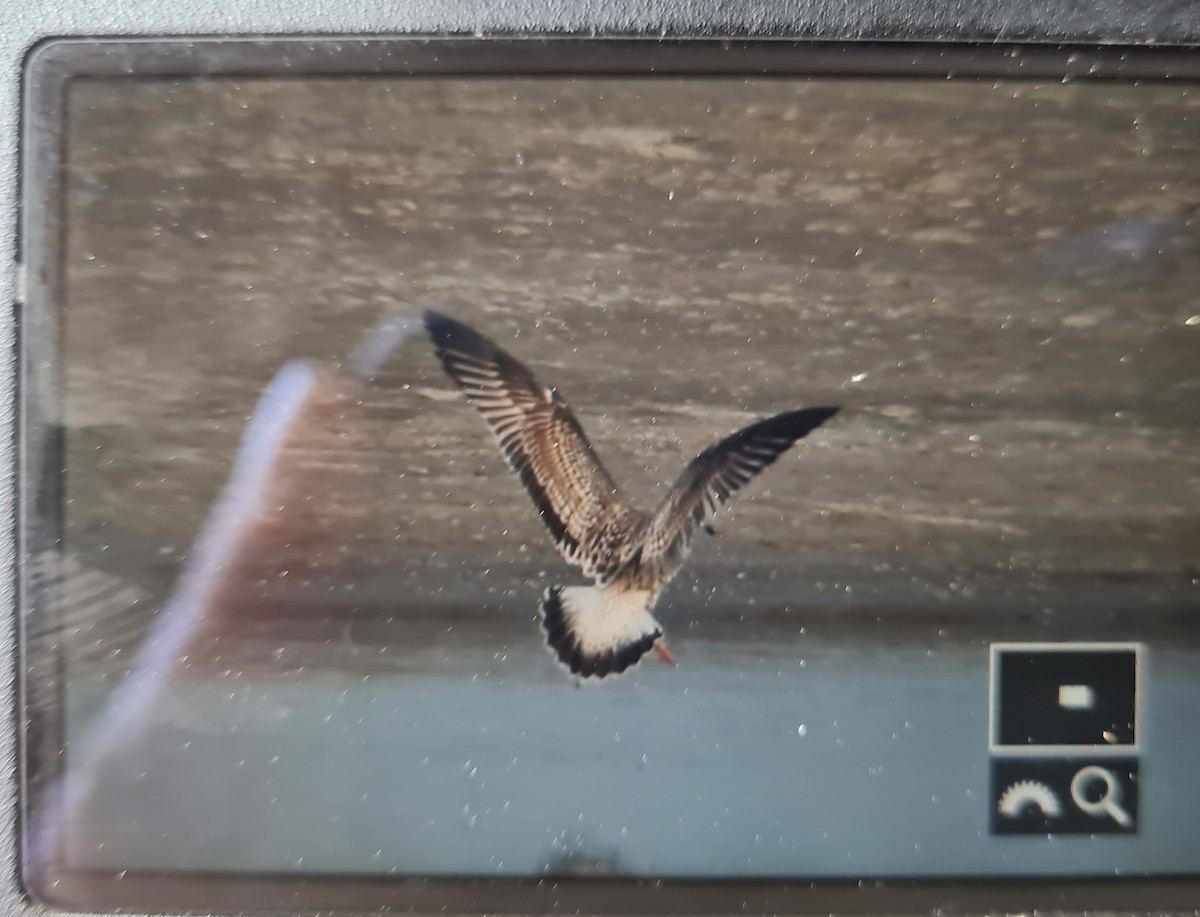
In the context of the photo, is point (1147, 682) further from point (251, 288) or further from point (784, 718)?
Result: point (251, 288)

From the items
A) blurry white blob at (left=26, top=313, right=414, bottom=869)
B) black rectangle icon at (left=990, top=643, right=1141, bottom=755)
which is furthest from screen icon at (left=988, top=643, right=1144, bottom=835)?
blurry white blob at (left=26, top=313, right=414, bottom=869)

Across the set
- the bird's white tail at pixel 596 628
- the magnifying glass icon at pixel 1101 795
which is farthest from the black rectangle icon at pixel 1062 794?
the bird's white tail at pixel 596 628

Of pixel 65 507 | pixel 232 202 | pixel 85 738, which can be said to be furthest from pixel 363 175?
pixel 85 738

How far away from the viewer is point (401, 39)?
40 cm

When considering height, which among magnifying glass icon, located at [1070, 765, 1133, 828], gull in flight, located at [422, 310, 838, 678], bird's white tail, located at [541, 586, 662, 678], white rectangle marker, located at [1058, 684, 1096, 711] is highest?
gull in flight, located at [422, 310, 838, 678]

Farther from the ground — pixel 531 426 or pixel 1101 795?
pixel 531 426

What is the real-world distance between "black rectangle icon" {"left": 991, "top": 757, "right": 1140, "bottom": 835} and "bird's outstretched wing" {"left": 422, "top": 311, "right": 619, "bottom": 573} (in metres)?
0.31

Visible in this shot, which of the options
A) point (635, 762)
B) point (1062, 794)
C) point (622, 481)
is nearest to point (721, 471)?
point (622, 481)

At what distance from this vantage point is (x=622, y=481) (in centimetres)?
41

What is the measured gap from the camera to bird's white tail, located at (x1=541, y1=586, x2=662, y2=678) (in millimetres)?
406

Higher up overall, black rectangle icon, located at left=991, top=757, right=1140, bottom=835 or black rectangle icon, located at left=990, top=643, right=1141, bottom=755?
black rectangle icon, located at left=990, top=643, right=1141, bottom=755

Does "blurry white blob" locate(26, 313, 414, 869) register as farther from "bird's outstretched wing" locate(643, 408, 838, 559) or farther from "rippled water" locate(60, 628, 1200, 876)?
"bird's outstretched wing" locate(643, 408, 838, 559)

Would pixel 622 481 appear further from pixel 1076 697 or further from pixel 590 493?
pixel 1076 697

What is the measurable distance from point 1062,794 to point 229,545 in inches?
22.9
